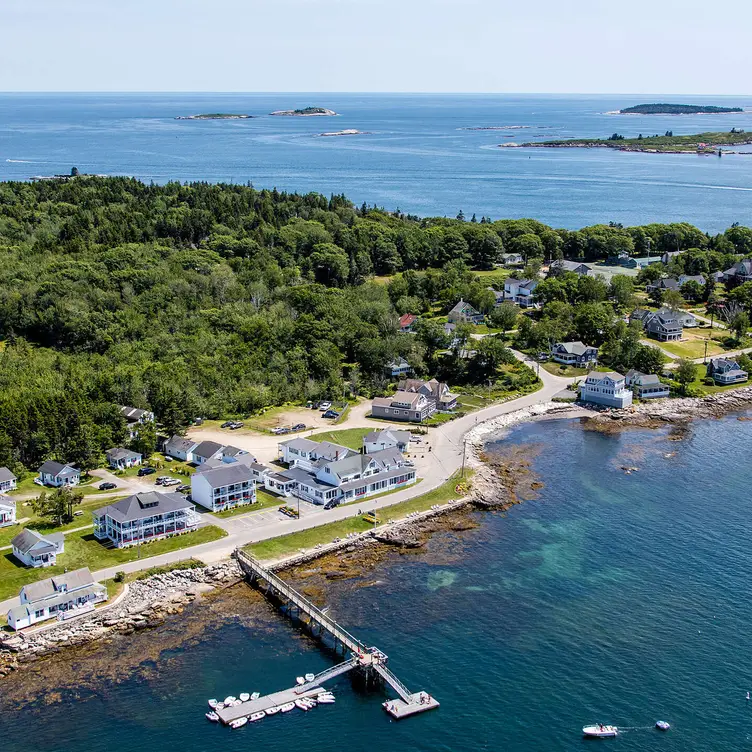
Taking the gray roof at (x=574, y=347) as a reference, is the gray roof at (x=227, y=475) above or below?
below

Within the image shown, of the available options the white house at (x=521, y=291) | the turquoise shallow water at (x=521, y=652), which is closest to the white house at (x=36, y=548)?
the turquoise shallow water at (x=521, y=652)

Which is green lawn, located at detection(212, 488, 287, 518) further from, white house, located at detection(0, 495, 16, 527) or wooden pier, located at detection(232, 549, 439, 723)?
white house, located at detection(0, 495, 16, 527)

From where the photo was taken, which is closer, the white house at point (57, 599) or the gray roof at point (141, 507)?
the white house at point (57, 599)

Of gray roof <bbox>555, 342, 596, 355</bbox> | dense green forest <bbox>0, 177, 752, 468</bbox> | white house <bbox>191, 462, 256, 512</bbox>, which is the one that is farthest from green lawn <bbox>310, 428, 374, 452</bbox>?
A: gray roof <bbox>555, 342, 596, 355</bbox>

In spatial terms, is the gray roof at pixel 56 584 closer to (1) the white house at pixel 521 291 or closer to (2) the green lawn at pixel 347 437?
(2) the green lawn at pixel 347 437

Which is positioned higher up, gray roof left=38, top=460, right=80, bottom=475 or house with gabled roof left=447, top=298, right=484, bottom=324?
house with gabled roof left=447, top=298, right=484, bottom=324

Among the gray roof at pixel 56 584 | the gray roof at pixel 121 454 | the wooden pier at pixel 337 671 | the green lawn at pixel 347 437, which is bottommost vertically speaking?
the wooden pier at pixel 337 671
